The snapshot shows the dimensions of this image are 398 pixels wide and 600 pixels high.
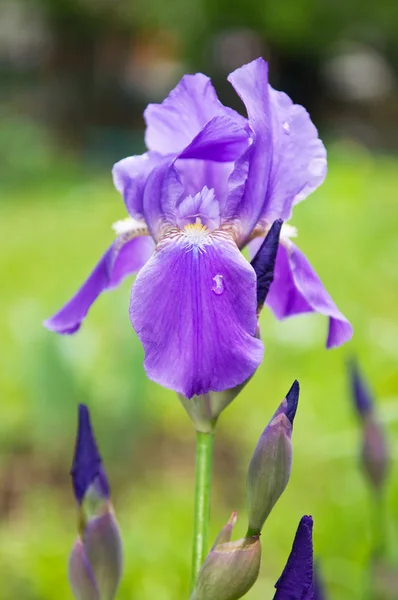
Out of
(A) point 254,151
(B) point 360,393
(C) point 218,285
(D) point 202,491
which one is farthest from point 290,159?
(B) point 360,393

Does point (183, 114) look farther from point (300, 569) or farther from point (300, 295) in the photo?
point (300, 569)

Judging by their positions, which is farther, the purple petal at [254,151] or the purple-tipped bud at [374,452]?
the purple-tipped bud at [374,452]

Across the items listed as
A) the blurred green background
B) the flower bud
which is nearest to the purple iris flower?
the flower bud

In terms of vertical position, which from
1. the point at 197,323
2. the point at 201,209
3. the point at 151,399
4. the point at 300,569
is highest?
the point at 151,399

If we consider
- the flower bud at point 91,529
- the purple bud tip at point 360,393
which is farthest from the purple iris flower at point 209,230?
the purple bud tip at point 360,393

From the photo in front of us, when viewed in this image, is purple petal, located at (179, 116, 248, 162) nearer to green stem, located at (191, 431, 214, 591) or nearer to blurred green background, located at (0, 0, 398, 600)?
green stem, located at (191, 431, 214, 591)

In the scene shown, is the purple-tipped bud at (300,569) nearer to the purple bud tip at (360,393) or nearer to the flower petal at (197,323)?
the flower petal at (197,323)
